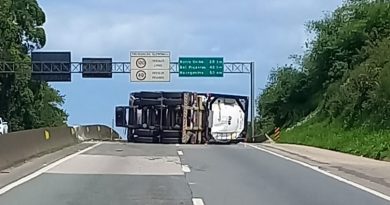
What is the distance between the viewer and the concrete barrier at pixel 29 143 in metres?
21.2

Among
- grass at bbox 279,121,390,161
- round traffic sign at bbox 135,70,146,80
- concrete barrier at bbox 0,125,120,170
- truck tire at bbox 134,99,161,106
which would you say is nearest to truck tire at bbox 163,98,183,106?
truck tire at bbox 134,99,161,106

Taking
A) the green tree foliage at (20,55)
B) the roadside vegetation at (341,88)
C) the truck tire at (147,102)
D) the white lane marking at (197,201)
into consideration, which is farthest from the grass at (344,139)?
the green tree foliage at (20,55)

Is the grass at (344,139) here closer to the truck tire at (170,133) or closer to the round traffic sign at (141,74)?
the truck tire at (170,133)

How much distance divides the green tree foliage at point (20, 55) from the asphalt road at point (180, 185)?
47.6m

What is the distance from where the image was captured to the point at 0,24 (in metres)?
67.2

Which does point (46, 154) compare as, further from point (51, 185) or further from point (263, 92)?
point (263, 92)

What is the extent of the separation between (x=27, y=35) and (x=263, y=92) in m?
22.6

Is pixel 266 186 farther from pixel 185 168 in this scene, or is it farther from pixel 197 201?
pixel 185 168

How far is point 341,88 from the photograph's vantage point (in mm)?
45688

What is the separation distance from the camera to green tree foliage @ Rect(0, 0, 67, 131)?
7062cm

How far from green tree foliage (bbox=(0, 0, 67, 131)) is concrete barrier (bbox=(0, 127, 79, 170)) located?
3655cm

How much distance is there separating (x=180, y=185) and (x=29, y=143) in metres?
9.37

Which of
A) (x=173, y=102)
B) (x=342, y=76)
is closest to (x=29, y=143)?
(x=173, y=102)

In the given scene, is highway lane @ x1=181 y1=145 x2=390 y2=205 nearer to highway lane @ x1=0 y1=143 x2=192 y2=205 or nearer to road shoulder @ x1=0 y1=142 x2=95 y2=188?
highway lane @ x1=0 y1=143 x2=192 y2=205
